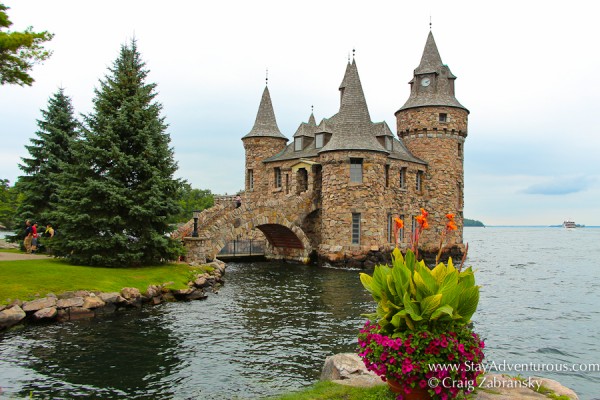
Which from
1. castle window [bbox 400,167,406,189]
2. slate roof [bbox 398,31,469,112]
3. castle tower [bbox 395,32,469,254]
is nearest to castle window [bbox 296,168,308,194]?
castle window [bbox 400,167,406,189]

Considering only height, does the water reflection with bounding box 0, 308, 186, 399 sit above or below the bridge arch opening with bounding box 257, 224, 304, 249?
below

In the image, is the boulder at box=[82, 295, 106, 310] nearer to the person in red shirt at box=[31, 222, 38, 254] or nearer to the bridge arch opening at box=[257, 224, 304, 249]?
the person in red shirt at box=[31, 222, 38, 254]

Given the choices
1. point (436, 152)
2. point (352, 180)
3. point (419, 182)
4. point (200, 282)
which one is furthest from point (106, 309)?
point (436, 152)

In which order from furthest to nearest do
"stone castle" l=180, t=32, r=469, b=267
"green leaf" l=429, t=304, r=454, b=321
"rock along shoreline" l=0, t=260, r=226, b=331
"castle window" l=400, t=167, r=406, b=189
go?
"castle window" l=400, t=167, r=406, b=189 < "stone castle" l=180, t=32, r=469, b=267 < "rock along shoreline" l=0, t=260, r=226, b=331 < "green leaf" l=429, t=304, r=454, b=321

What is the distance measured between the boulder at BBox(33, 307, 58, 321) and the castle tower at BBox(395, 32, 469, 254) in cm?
2813

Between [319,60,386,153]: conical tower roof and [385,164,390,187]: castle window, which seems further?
[385,164,390,187]: castle window

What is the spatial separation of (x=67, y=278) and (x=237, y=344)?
6936 mm

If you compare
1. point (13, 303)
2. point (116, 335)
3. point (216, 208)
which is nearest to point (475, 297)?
point (116, 335)

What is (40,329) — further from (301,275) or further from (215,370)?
(301,275)

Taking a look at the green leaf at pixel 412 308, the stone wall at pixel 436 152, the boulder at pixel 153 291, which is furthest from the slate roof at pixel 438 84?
the green leaf at pixel 412 308

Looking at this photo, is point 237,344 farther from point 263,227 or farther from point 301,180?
point 301,180

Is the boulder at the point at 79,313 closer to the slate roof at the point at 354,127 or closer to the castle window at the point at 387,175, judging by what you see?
the slate roof at the point at 354,127

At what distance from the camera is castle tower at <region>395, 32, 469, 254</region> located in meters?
36.4

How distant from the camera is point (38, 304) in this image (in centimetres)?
1310
